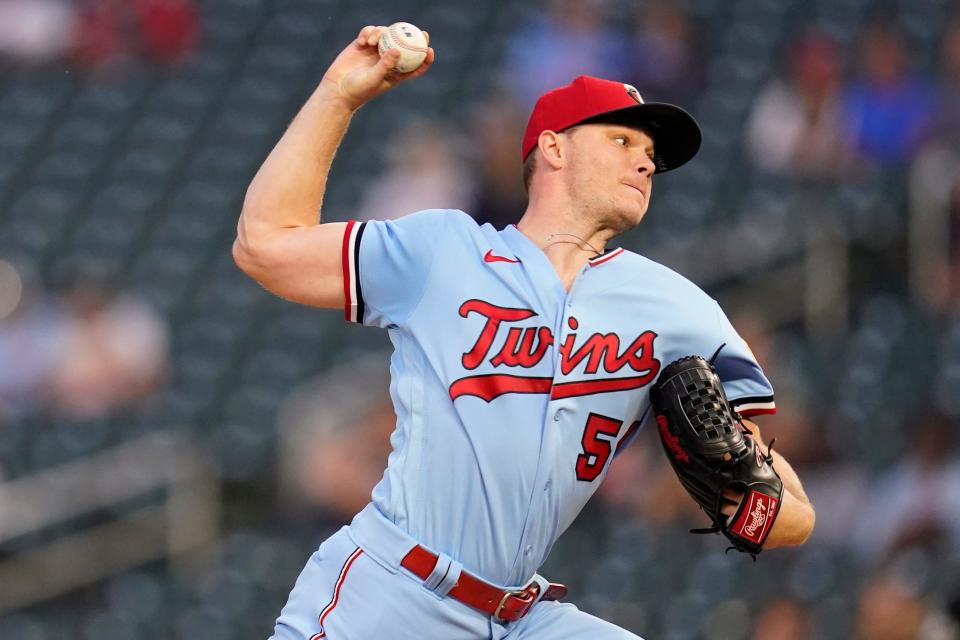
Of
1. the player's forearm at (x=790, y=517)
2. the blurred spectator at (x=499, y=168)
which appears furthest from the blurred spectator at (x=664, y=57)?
the player's forearm at (x=790, y=517)

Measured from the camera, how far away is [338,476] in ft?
22.8

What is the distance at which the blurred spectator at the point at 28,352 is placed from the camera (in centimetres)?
792

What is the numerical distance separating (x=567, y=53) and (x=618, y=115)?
18.8 ft

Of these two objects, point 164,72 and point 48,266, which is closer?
point 48,266

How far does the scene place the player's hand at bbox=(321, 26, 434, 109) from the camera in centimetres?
327

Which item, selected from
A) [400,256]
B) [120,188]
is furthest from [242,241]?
[120,188]

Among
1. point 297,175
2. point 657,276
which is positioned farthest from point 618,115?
point 297,175

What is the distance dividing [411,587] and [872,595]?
Result: 396 centimetres

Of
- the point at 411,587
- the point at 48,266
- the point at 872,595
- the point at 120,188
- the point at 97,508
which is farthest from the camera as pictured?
the point at 120,188

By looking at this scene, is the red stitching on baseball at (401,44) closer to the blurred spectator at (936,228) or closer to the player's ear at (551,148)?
the player's ear at (551,148)

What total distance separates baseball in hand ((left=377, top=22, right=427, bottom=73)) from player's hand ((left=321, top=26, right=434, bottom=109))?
0.01m

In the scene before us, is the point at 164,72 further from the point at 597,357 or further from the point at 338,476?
the point at 597,357

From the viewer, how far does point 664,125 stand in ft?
11.3

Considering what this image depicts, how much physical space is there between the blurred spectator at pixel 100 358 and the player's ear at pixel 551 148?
4.82 m
